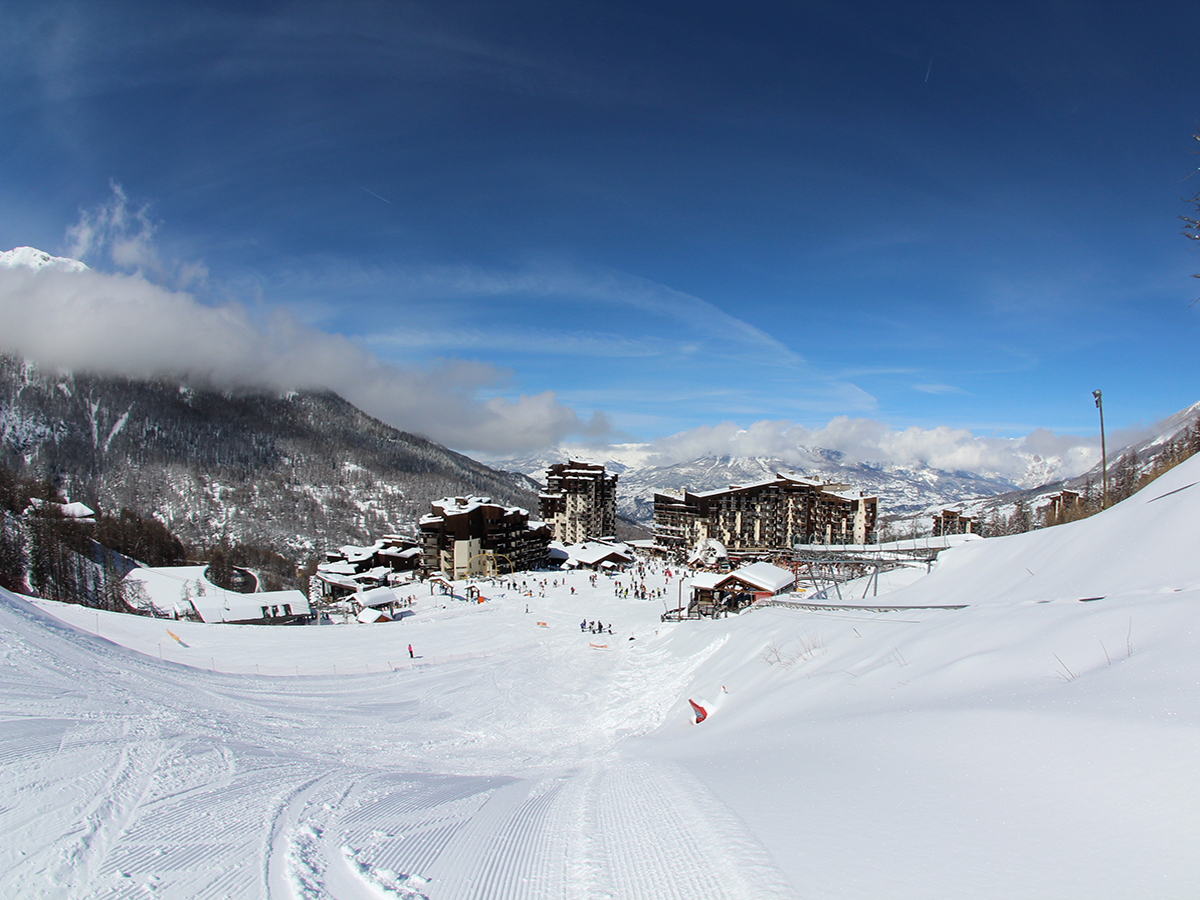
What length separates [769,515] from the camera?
268 feet

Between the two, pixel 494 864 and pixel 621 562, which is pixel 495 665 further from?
pixel 621 562

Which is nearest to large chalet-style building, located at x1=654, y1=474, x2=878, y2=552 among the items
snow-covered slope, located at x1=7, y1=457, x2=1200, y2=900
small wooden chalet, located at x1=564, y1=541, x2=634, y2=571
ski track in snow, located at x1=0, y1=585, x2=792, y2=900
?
small wooden chalet, located at x1=564, y1=541, x2=634, y2=571

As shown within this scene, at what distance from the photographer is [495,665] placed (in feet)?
71.4

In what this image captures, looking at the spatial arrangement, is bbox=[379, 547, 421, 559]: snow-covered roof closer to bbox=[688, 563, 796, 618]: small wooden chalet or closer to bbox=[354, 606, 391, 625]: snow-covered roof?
bbox=[354, 606, 391, 625]: snow-covered roof

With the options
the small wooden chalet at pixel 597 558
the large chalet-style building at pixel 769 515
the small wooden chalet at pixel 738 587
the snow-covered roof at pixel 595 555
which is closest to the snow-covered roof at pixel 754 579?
the small wooden chalet at pixel 738 587

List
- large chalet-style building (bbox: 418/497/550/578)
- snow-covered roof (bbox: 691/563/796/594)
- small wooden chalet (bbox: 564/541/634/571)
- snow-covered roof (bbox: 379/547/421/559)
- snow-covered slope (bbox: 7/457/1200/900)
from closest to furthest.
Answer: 1. snow-covered slope (bbox: 7/457/1200/900)
2. snow-covered roof (bbox: 691/563/796/594)
3. large chalet-style building (bbox: 418/497/550/578)
4. small wooden chalet (bbox: 564/541/634/571)
5. snow-covered roof (bbox: 379/547/421/559)

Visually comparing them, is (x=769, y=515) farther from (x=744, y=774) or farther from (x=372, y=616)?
(x=744, y=774)

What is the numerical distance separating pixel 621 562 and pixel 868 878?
67.8 meters

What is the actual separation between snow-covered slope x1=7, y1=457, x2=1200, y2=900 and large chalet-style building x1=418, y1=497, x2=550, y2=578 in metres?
55.5

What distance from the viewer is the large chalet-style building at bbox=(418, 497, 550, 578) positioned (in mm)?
69000

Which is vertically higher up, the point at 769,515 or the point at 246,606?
the point at 769,515

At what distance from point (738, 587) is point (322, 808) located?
93.6 ft

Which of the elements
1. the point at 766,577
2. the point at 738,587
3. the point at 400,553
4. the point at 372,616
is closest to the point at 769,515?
the point at 738,587

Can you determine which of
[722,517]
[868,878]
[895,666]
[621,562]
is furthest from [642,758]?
[722,517]
